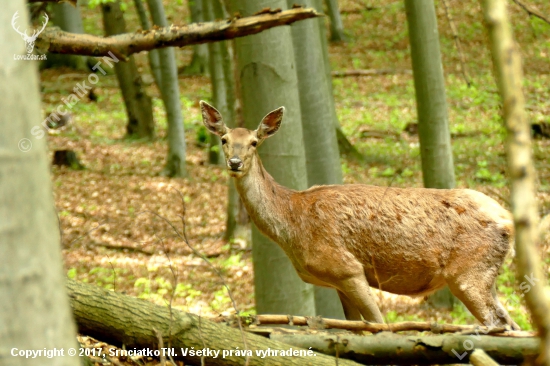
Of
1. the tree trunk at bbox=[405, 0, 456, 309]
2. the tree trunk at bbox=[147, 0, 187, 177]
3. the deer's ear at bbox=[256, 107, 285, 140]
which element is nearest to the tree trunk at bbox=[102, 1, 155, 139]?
the tree trunk at bbox=[147, 0, 187, 177]

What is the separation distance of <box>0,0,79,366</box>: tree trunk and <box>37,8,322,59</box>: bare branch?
4.26m

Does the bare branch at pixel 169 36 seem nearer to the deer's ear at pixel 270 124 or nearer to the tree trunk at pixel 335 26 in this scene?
the deer's ear at pixel 270 124

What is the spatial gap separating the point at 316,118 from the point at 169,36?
2.75 metres

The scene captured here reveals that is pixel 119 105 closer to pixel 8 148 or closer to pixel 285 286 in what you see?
pixel 285 286

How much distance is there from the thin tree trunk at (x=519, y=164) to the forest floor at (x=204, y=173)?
196cm

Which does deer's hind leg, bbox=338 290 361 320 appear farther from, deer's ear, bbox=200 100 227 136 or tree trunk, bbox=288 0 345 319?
deer's ear, bbox=200 100 227 136

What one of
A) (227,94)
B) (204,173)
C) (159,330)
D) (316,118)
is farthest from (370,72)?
(159,330)

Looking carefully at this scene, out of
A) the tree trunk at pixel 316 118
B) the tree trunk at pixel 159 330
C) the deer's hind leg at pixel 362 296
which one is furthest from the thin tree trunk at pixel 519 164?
the tree trunk at pixel 316 118

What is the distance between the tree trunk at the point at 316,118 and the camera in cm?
832

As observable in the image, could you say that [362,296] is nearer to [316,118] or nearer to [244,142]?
[244,142]

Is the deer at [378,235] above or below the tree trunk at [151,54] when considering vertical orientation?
below

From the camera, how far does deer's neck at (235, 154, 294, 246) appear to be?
20.8 feet

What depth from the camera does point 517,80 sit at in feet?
6.00

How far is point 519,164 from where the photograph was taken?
5.81ft
